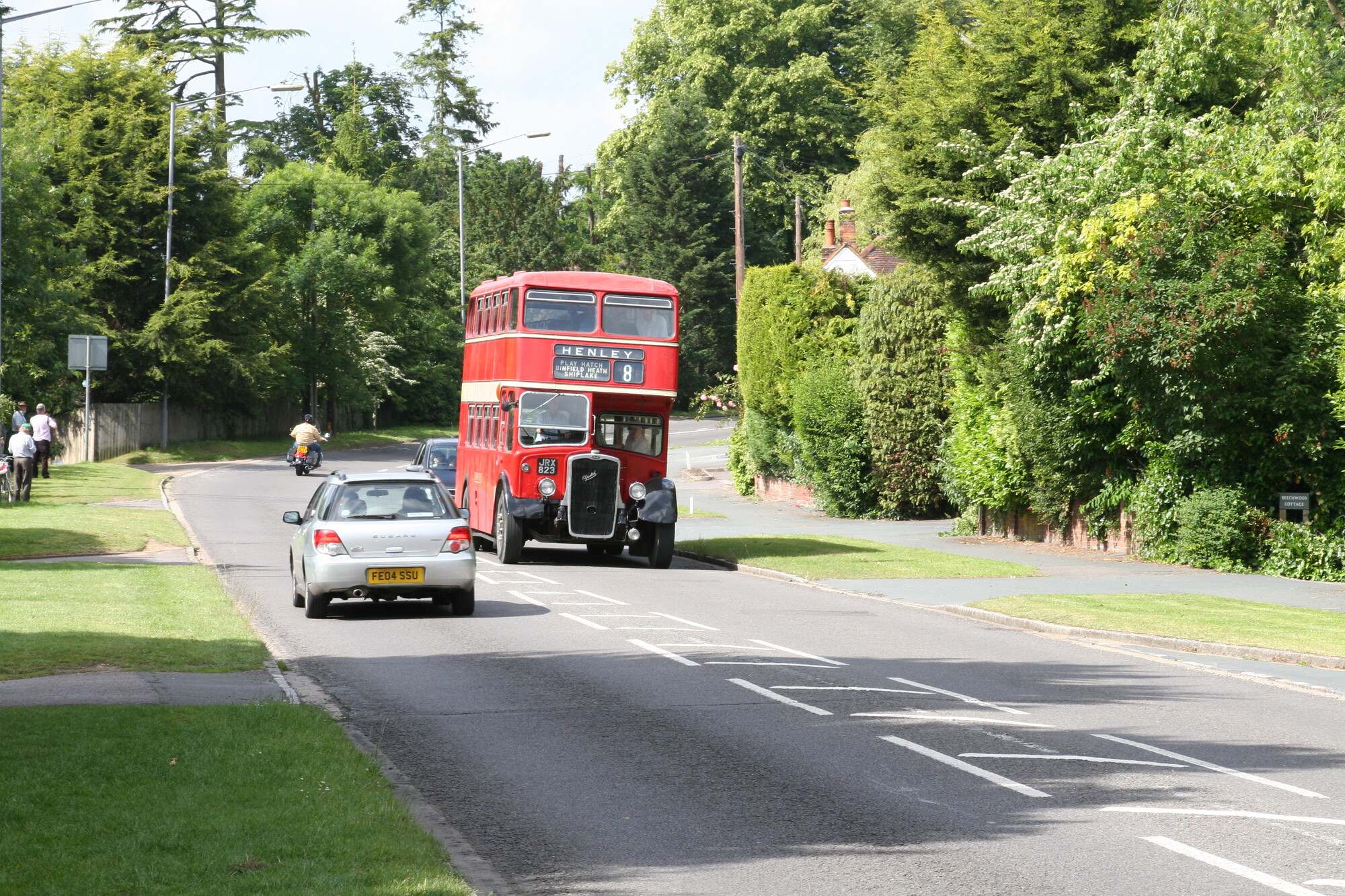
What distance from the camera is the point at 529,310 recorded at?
23.9m

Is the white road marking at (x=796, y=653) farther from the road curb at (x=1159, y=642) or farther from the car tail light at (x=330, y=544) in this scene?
A: the car tail light at (x=330, y=544)

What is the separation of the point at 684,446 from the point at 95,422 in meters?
24.5

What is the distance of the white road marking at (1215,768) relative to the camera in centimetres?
869

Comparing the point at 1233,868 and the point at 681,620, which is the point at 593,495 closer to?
the point at 681,620

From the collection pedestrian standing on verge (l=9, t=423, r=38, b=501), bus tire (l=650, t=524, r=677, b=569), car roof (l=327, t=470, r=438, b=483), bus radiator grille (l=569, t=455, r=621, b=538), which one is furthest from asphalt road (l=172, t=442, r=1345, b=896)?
pedestrian standing on verge (l=9, t=423, r=38, b=501)

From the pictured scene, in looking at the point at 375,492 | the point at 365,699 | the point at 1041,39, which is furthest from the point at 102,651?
the point at 1041,39

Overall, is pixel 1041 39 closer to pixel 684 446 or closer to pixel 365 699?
pixel 365 699

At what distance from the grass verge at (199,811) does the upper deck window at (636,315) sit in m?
14.5

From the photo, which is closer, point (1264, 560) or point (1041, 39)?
point (1264, 560)

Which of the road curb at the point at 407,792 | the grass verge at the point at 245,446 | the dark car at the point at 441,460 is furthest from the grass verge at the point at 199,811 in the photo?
the grass verge at the point at 245,446

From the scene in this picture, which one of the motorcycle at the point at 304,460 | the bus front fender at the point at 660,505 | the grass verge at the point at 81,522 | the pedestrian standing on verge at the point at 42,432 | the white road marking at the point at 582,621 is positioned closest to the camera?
the white road marking at the point at 582,621

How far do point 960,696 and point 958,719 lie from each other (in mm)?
1142

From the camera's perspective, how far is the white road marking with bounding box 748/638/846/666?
45.5 feet

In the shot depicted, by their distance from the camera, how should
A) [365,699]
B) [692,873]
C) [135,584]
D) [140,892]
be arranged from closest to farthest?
[140,892], [692,873], [365,699], [135,584]
